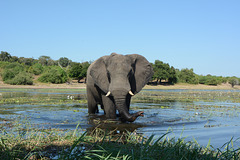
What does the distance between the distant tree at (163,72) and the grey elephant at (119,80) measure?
184 feet

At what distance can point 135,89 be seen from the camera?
8.68m

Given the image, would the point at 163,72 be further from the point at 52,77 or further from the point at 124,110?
the point at 124,110

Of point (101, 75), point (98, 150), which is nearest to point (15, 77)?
point (101, 75)

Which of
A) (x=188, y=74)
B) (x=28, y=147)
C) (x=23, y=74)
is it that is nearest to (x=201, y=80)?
(x=188, y=74)

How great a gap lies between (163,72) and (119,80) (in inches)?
2344

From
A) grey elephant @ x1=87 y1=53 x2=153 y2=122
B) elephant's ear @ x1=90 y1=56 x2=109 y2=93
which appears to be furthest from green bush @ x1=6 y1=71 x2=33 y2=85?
elephant's ear @ x1=90 y1=56 x2=109 y2=93

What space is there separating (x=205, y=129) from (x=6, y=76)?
45488mm

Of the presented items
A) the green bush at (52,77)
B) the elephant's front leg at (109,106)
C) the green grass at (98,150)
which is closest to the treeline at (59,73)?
the green bush at (52,77)

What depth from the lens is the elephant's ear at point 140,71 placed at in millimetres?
8734

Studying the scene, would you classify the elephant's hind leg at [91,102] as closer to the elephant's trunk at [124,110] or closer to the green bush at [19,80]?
the elephant's trunk at [124,110]

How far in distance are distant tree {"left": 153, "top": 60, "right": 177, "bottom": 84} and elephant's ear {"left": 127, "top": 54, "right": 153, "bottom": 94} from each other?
56.1 meters

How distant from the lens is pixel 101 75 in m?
8.62

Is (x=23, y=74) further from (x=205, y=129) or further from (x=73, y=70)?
(x=205, y=129)

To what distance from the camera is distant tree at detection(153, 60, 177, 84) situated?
6488 centimetres
